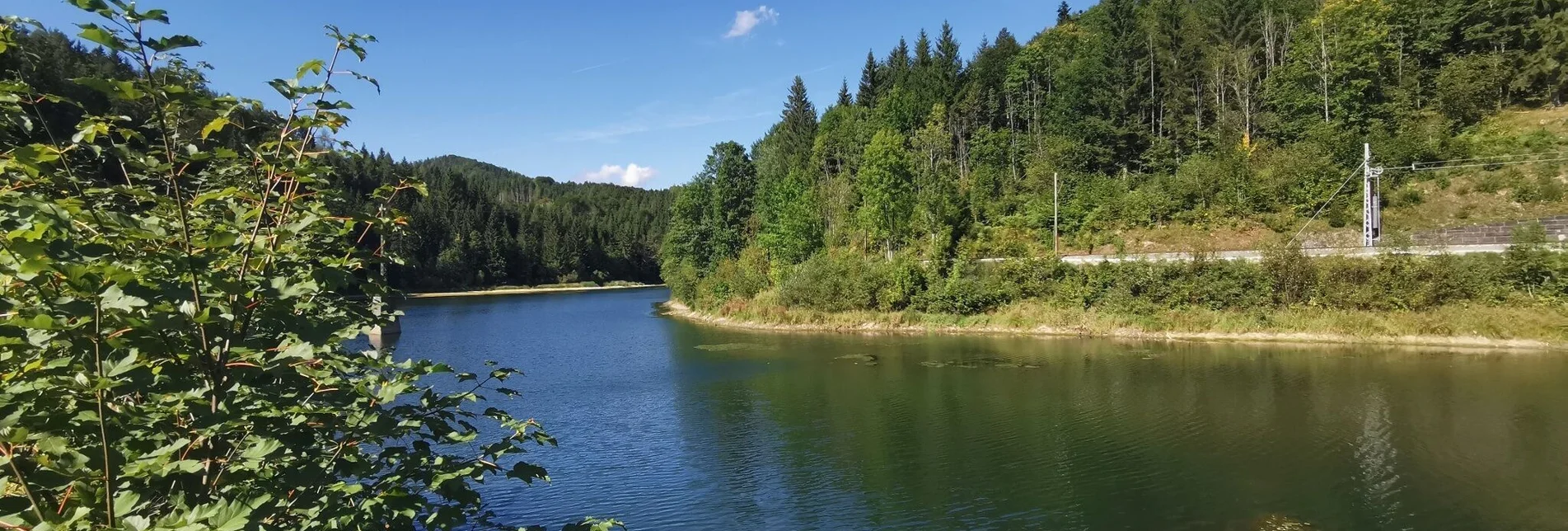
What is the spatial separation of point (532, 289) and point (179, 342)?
98941mm

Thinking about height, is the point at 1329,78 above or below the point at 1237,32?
below

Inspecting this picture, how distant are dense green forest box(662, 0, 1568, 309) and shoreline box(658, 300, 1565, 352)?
2898 millimetres

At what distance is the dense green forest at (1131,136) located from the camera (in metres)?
38.8

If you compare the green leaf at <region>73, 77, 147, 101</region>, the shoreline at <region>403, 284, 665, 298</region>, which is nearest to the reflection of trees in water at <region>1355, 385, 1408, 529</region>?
the green leaf at <region>73, 77, 147, 101</region>

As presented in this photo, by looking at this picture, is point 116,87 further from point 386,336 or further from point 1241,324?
point 386,336

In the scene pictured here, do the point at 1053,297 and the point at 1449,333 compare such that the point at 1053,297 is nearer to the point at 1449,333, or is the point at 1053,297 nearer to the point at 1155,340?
the point at 1155,340

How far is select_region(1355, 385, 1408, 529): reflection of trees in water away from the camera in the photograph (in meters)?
11.1

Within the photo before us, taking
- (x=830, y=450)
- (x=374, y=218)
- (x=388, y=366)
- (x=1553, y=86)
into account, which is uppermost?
(x=1553, y=86)

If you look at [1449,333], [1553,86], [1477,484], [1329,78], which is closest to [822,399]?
[1477,484]

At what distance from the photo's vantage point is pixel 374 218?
3.42m

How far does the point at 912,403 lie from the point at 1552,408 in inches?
549

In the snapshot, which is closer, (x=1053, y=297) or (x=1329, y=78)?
(x=1053, y=297)

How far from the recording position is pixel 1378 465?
42.8 feet

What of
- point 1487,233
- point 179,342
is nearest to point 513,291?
point 1487,233
